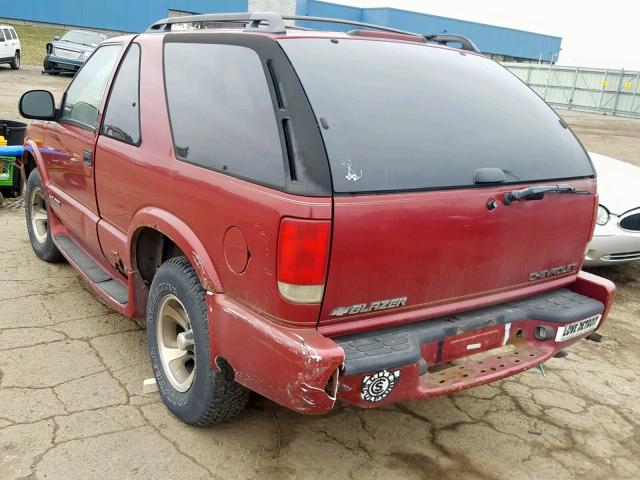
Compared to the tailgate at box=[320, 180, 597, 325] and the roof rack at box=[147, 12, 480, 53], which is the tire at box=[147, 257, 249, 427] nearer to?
the tailgate at box=[320, 180, 597, 325]

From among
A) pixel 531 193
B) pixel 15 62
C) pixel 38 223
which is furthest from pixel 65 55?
pixel 531 193

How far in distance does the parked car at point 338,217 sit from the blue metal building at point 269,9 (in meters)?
25.0

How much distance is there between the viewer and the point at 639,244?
16.8ft

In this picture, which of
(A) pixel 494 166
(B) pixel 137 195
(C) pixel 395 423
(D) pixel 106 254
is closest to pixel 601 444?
(C) pixel 395 423

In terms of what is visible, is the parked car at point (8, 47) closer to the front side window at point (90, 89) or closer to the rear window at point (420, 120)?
the front side window at point (90, 89)

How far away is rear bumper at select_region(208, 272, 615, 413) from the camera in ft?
7.02

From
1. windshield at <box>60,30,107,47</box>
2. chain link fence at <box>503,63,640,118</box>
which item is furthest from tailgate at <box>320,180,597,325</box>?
chain link fence at <box>503,63,640,118</box>

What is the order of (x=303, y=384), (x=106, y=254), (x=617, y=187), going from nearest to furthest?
(x=303, y=384), (x=106, y=254), (x=617, y=187)

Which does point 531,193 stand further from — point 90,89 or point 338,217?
point 90,89

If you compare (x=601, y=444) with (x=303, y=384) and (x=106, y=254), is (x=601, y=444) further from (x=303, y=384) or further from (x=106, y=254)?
(x=106, y=254)

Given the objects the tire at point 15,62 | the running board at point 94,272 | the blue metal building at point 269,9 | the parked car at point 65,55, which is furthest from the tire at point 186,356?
the blue metal building at point 269,9

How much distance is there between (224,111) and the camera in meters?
2.54

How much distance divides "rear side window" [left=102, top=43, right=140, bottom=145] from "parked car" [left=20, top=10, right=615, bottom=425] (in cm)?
2

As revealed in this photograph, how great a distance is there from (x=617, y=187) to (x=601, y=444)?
10.2 ft
